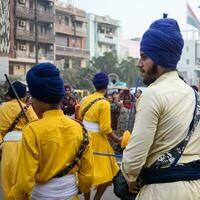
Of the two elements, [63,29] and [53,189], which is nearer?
[53,189]

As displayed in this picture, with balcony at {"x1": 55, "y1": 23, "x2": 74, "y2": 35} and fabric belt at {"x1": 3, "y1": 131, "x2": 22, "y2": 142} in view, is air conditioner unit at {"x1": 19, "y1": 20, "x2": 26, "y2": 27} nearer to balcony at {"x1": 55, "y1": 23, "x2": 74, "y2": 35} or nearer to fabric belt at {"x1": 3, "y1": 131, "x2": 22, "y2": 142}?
balcony at {"x1": 55, "y1": 23, "x2": 74, "y2": 35}

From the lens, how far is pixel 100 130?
5.61 meters

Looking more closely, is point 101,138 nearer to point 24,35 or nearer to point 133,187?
point 133,187

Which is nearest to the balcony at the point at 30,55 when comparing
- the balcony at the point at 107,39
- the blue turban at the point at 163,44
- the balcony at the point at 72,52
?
the balcony at the point at 72,52

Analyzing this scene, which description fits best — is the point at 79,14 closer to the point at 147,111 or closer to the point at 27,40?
the point at 27,40

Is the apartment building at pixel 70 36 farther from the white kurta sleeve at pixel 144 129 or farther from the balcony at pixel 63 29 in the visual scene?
the white kurta sleeve at pixel 144 129

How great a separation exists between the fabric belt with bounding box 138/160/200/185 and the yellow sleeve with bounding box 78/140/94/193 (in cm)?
69

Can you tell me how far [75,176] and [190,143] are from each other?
92 cm

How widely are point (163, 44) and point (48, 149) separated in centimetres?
95

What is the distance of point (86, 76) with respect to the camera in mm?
48969

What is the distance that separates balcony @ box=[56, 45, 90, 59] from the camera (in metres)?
56.7

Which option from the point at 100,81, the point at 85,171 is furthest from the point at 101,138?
the point at 85,171

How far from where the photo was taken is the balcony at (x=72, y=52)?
56.7m

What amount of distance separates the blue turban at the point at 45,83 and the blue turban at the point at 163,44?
0.68 metres
